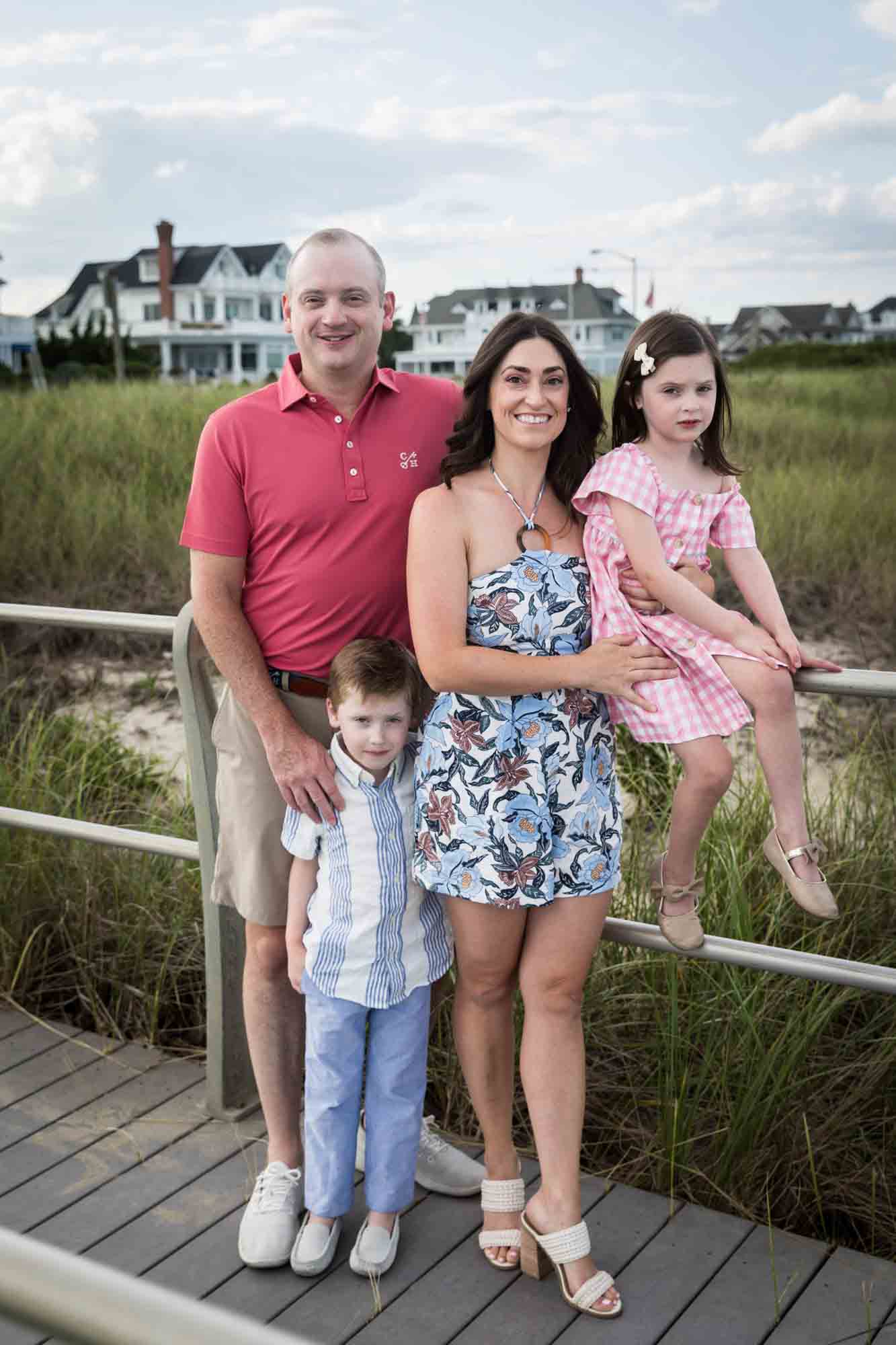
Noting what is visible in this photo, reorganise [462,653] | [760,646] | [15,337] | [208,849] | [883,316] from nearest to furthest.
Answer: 1. [462,653]
2. [760,646]
3. [208,849]
4. [15,337]
5. [883,316]

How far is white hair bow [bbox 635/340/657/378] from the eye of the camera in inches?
99.8

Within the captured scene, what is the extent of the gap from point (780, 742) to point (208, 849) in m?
1.37

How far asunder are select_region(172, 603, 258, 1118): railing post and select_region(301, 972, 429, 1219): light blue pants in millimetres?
574

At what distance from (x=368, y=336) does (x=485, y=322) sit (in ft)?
270

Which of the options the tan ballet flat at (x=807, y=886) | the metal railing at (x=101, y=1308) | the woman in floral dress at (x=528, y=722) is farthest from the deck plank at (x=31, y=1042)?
the metal railing at (x=101, y=1308)

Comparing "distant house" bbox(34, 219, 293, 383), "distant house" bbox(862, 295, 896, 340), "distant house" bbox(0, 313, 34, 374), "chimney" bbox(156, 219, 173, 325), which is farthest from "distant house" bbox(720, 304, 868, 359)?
"distant house" bbox(0, 313, 34, 374)

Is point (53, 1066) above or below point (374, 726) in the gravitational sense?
below

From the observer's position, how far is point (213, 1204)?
9.57ft

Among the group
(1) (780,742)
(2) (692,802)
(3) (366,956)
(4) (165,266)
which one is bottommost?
(3) (366,956)

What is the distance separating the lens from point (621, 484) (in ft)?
8.16

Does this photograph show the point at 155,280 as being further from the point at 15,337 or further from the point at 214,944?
the point at 214,944

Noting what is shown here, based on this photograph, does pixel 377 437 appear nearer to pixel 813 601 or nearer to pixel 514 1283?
pixel 514 1283

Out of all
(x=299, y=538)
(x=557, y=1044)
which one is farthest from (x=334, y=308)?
(x=557, y=1044)

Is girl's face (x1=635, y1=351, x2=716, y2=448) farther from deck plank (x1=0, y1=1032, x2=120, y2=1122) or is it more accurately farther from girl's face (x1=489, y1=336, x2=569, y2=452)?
deck plank (x1=0, y1=1032, x2=120, y2=1122)
